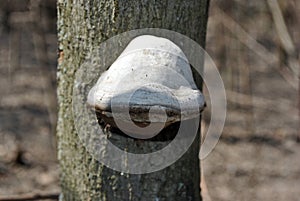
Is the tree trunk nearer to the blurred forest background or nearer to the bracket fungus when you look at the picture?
the bracket fungus

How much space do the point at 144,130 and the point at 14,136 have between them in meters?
3.04

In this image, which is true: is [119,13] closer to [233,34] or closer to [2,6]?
[2,6]

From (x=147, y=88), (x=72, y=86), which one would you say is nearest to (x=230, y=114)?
(x=72, y=86)

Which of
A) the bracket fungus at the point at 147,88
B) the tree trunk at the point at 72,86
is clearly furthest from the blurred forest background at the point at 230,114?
the bracket fungus at the point at 147,88

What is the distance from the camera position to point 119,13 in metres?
1.02

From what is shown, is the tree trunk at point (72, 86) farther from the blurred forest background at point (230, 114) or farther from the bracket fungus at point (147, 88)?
the blurred forest background at point (230, 114)

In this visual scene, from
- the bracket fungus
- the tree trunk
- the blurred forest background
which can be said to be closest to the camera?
the bracket fungus

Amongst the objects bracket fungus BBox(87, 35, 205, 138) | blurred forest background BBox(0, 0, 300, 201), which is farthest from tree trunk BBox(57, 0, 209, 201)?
blurred forest background BBox(0, 0, 300, 201)

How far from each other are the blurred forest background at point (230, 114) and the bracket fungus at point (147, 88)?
4.90 feet

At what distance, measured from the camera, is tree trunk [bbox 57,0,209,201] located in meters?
1.02

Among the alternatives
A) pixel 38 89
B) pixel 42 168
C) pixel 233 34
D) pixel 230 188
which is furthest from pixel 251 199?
pixel 38 89

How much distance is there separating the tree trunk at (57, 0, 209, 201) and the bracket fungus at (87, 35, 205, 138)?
6 centimetres

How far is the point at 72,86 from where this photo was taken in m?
1.09

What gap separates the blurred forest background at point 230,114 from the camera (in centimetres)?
319
